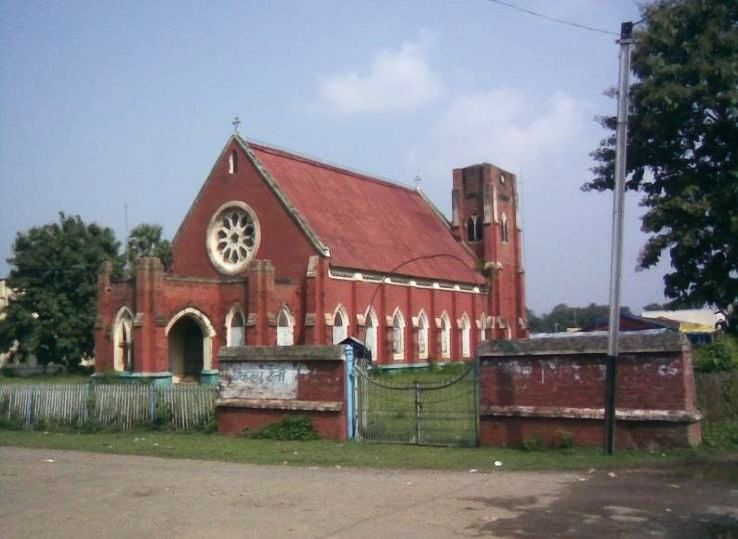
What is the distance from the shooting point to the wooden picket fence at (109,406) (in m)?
19.8

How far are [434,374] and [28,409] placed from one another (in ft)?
86.2

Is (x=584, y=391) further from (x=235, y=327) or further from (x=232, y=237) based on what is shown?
(x=232, y=237)

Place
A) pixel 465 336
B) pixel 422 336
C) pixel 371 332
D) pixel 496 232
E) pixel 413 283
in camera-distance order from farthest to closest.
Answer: pixel 496 232 < pixel 465 336 < pixel 422 336 < pixel 413 283 < pixel 371 332

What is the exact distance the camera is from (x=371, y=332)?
4391 cm

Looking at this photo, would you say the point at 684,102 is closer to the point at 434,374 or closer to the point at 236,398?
the point at 236,398

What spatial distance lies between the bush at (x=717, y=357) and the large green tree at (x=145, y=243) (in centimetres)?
4064

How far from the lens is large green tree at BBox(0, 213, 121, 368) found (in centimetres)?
5028

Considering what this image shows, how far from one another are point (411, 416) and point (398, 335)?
28.4 meters

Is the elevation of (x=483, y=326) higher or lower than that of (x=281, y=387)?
higher

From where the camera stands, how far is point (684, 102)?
21094 millimetres

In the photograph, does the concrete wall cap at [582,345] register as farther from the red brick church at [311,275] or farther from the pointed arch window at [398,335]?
the pointed arch window at [398,335]

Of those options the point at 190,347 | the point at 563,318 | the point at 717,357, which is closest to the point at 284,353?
the point at 717,357

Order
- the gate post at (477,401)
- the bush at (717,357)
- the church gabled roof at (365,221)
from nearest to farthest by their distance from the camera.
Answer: the gate post at (477,401)
the bush at (717,357)
the church gabled roof at (365,221)

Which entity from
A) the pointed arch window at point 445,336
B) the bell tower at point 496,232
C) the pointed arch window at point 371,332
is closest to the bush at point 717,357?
the pointed arch window at point 371,332
